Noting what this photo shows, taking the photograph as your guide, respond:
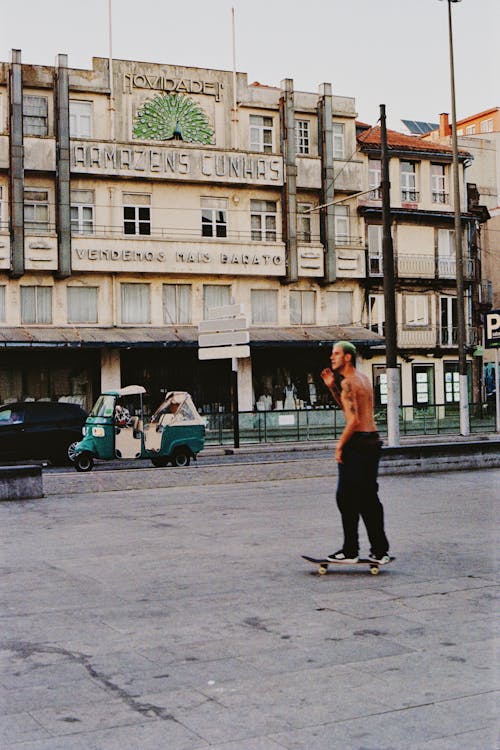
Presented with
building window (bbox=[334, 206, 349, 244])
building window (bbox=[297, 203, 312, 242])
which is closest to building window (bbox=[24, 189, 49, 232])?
building window (bbox=[297, 203, 312, 242])

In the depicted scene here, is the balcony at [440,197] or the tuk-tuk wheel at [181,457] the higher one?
the balcony at [440,197]

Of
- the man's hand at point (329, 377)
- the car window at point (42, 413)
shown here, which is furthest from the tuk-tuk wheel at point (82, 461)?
the man's hand at point (329, 377)

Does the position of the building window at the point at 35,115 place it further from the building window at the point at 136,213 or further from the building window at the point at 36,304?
the building window at the point at 36,304

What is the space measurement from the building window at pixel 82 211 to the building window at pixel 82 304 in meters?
2.27

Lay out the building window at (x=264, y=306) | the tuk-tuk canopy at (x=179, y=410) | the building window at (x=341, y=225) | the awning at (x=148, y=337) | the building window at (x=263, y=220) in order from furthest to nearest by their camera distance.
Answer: the building window at (x=341, y=225) < the building window at (x=263, y=220) < the building window at (x=264, y=306) < the awning at (x=148, y=337) < the tuk-tuk canopy at (x=179, y=410)

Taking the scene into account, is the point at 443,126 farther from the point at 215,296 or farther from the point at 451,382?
the point at 215,296

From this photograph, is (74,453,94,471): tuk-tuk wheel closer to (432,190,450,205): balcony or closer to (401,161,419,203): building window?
(401,161,419,203): building window

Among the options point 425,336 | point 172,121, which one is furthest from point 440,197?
point 172,121

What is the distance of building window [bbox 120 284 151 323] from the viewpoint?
41.7m

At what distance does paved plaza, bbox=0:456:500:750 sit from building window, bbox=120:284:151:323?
1155 inches

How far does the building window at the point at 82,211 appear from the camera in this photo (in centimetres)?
4072

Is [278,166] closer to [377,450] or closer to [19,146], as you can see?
[19,146]

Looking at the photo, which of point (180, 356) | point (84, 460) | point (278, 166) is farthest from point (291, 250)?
point (84, 460)

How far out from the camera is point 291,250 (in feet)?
144
